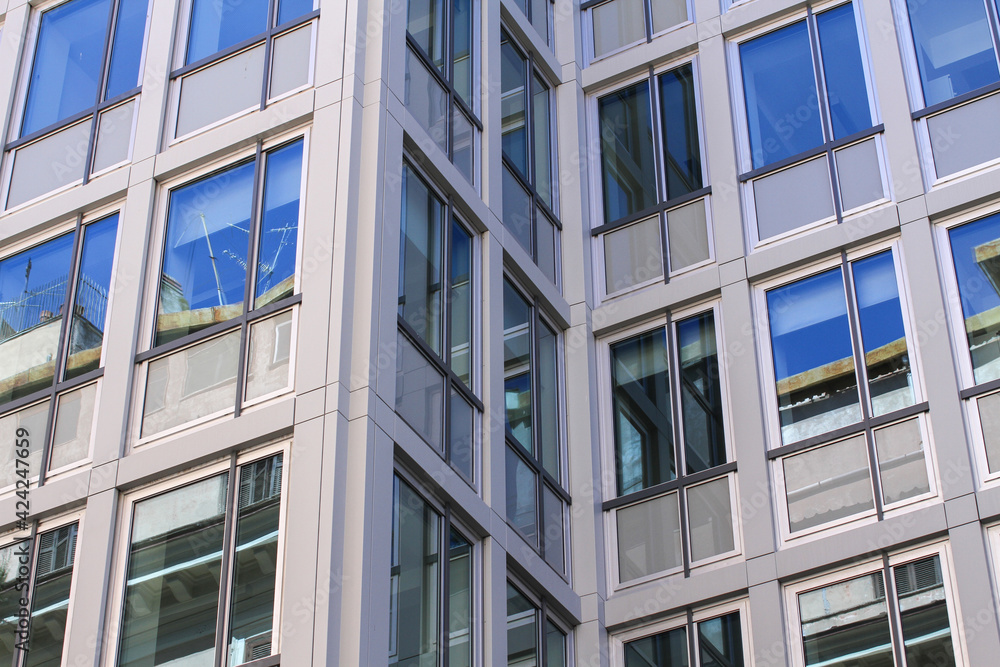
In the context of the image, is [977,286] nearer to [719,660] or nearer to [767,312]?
[767,312]

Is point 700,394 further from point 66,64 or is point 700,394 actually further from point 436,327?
point 66,64

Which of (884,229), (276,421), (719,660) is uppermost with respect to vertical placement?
(884,229)

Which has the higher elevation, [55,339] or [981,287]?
[981,287]

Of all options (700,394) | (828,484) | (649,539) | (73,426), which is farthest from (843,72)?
(73,426)

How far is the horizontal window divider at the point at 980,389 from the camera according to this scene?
53.8 ft

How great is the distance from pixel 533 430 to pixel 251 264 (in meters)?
4.51

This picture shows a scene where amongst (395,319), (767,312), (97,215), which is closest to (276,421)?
(395,319)

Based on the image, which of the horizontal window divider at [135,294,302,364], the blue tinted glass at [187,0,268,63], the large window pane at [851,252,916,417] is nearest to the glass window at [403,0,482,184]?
the blue tinted glass at [187,0,268,63]

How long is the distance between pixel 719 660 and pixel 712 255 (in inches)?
226

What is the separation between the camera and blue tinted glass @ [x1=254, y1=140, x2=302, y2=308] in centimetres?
1498

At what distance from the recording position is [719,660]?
1672 centimetres

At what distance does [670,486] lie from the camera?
1794cm

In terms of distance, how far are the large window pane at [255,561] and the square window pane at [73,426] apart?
239cm

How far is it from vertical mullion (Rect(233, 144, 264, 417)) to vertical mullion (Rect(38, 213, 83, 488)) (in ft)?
Answer: 8.22
